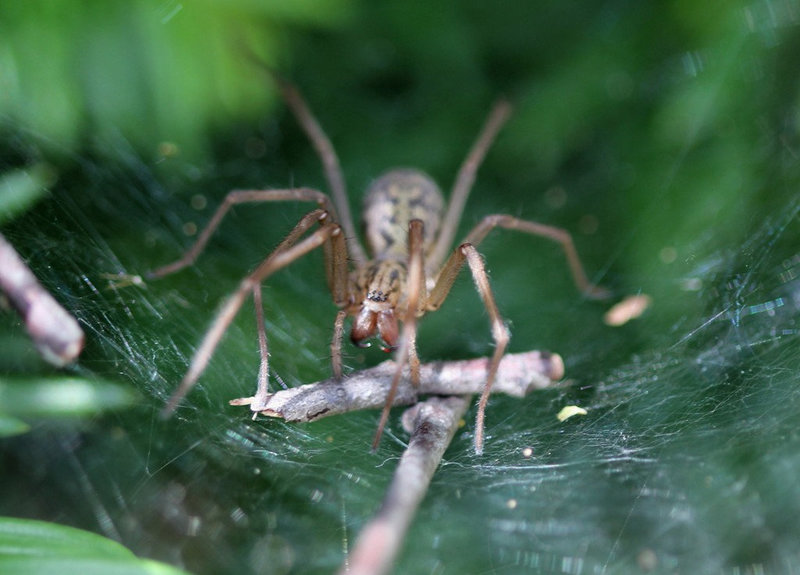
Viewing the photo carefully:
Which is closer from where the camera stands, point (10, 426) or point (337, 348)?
point (10, 426)

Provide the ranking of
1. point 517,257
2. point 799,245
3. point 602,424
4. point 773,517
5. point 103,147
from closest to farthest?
point 602,424 < point 773,517 < point 799,245 < point 103,147 < point 517,257

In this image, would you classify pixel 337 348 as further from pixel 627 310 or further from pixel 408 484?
pixel 627 310

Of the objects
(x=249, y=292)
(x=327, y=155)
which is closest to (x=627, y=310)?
(x=327, y=155)

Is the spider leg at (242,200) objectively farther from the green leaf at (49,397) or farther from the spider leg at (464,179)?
the green leaf at (49,397)

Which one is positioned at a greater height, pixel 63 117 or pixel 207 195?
pixel 207 195

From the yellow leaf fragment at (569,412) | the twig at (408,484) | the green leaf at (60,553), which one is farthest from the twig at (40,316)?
the yellow leaf fragment at (569,412)

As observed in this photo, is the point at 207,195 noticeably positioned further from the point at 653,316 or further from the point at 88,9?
the point at 653,316

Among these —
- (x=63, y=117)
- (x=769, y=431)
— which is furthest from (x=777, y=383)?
(x=63, y=117)
